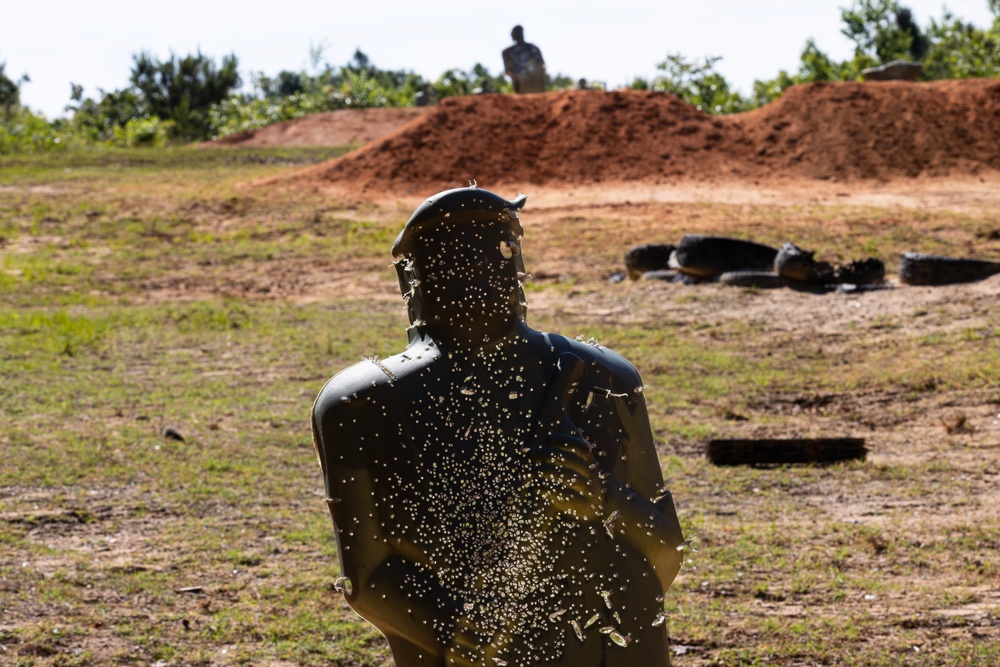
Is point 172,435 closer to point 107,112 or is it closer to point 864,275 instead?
point 864,275

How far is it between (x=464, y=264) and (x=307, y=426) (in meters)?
6.53

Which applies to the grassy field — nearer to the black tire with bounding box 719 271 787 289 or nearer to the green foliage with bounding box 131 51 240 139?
the black tire with bounding box 719 271 787 289

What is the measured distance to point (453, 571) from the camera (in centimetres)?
248

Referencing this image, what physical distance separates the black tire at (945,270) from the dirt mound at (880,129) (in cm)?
815

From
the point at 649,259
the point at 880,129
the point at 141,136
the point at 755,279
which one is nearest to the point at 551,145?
the point at 880,129

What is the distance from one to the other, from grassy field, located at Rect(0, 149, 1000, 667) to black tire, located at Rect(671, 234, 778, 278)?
1.03 feet

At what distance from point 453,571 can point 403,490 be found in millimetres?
177

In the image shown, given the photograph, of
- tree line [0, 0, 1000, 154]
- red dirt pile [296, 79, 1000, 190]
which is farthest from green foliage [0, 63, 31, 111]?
red dirt pile [296, 79, 1000, 190]

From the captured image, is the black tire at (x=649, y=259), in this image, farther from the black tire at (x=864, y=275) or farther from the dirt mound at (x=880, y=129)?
the dirt mound at (x=880, y=129)

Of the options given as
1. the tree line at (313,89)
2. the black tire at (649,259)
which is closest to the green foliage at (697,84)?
the tree line at (313,89)

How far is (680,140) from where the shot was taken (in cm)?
2169

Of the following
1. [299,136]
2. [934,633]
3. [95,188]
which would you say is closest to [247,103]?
[299,136]

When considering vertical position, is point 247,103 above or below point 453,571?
above

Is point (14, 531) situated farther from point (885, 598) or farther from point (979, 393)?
point (979, 393)
